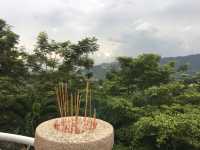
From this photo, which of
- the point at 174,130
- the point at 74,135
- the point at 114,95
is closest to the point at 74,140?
the point at 74,135

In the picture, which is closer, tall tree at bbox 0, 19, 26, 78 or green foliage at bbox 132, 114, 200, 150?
green foliage at bbox 132, 114, 200, 150

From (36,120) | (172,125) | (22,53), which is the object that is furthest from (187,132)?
(22,53)

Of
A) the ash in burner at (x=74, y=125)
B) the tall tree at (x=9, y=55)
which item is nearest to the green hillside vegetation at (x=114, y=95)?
the tall tree at (x=9, y=55)

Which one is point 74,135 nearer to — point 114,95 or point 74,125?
point 74,125

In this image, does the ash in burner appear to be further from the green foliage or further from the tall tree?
the tall tree

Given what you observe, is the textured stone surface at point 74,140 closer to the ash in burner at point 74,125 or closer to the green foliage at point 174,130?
the ash in burner at point 74,125

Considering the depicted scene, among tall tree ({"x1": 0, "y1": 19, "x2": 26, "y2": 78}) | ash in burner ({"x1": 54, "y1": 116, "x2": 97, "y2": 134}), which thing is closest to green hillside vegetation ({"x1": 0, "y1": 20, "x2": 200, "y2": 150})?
tall tree ({"x1": 0, "y1": 19, "x2": 26, "y2": 78})

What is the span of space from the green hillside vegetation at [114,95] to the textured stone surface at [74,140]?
10.2 feet

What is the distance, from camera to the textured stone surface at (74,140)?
10.5 ft

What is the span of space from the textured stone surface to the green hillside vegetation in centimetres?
311

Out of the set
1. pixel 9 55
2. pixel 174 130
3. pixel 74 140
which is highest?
pixel 9 55

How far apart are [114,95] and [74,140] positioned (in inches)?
276

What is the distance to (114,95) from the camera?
1019 centimetres

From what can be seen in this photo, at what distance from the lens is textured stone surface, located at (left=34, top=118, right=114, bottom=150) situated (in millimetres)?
3211
